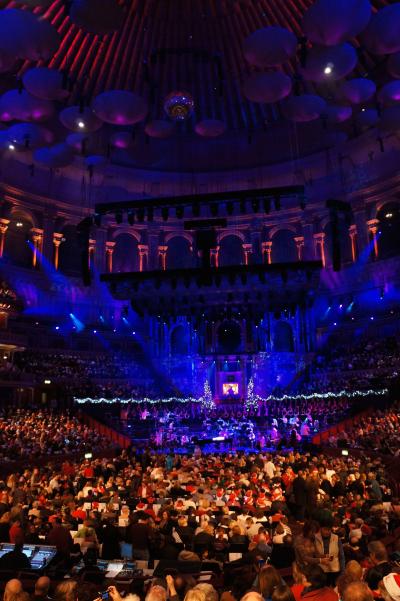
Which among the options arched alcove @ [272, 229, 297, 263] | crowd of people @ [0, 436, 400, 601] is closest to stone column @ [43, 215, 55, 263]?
arched alcove @ [272, 229, 297, 263]

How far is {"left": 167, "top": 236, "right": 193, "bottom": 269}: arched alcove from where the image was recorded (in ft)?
134

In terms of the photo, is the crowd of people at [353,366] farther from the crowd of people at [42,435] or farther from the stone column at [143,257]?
the stone column at [143,257]

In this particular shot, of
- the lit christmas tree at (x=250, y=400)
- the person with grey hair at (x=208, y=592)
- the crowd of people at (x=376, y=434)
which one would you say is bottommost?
the person with grey hair at (x=208, y=592)

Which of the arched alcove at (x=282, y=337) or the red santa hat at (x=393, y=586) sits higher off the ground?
the arched alcove at (x=282, y=337)

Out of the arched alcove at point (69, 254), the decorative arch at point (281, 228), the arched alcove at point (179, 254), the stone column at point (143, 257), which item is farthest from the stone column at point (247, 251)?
the arched alcove at point (69, 254)

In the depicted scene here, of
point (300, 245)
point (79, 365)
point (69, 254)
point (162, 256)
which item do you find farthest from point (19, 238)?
point (300, 245)

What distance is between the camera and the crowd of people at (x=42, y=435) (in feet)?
71.1

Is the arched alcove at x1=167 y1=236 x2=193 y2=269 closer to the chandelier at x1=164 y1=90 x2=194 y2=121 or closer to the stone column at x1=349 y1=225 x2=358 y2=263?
the stone column at x1=349 y1=225 x2=358 y2=263

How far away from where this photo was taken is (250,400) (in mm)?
35562

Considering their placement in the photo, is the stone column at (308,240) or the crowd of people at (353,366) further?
the stone column at (308,240)

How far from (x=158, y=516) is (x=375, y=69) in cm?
2566

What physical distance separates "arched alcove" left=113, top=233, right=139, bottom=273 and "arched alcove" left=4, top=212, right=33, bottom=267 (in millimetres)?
6864

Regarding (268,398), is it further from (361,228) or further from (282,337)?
(361,228)

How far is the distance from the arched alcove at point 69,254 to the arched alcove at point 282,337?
15.6 metres
